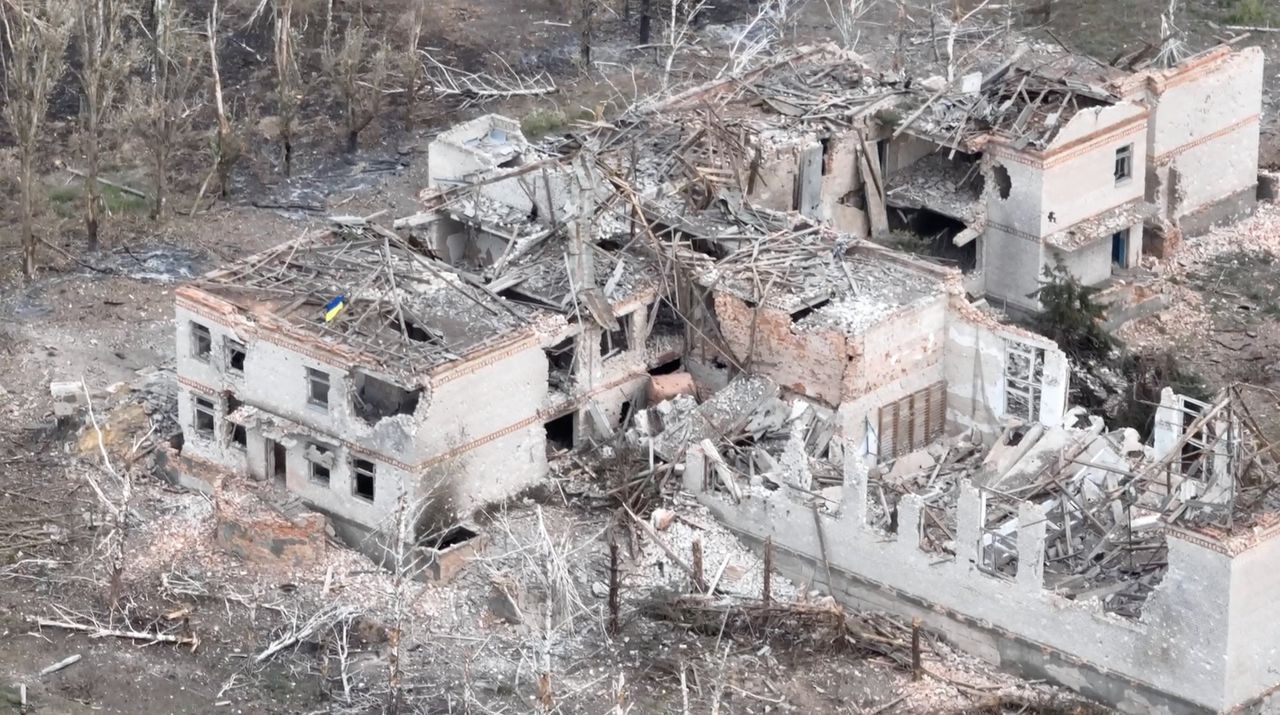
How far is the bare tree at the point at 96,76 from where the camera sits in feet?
189

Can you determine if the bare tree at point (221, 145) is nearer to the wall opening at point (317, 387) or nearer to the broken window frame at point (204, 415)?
the broken window frame at point (204, 415)

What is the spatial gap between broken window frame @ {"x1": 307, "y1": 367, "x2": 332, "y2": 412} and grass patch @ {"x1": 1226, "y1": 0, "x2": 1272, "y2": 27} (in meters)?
29.7

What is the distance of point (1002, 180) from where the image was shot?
183 feet

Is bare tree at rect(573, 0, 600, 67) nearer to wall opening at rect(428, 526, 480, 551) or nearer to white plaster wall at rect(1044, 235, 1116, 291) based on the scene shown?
white plaster wall at rect(1044, 235, 1116, 291)

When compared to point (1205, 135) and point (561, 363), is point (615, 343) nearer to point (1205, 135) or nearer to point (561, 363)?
point (561, 363)

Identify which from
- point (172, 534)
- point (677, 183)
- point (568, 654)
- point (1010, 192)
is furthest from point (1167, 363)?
point (172, 534)

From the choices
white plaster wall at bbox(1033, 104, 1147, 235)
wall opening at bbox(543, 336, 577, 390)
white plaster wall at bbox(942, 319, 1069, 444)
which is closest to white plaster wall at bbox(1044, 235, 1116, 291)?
white plaster wall at bbox(1033, 104, 1147, 235)

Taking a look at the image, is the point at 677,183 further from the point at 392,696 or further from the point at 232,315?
the point at 392,696

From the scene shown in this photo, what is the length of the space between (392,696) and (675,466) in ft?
22.7

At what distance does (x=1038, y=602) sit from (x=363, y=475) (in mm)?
10631

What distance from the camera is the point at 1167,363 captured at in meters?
53.3

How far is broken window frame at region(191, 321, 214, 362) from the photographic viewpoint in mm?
48688

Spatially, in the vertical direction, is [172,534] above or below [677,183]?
below

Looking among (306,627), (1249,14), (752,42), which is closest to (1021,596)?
(306,627)
